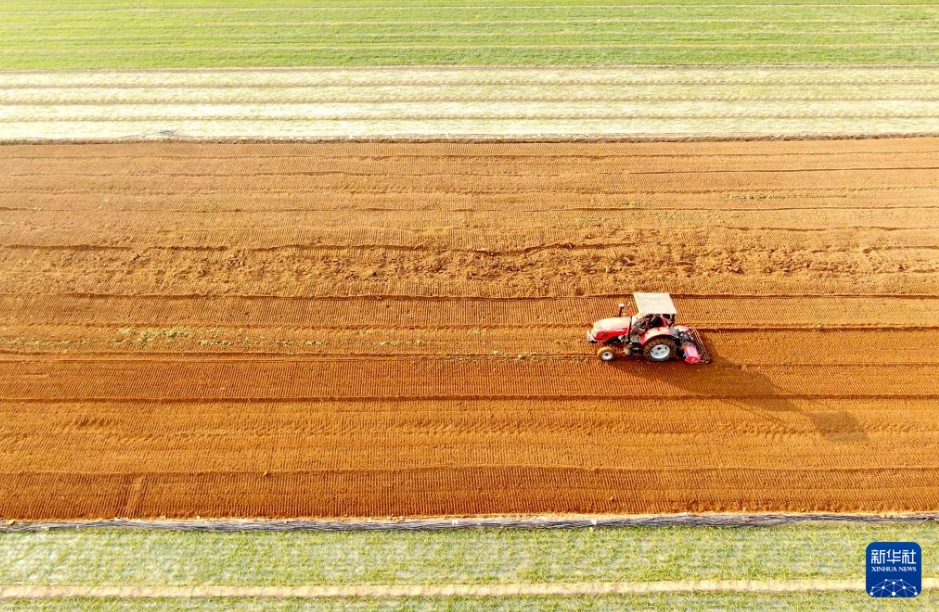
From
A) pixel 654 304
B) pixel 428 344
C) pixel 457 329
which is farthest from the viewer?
pixel 457 329

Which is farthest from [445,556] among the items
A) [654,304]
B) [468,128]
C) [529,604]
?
[468,128]

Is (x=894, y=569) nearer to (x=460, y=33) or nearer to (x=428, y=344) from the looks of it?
(x=428, y=344)

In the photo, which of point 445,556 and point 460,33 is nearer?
point 445,556

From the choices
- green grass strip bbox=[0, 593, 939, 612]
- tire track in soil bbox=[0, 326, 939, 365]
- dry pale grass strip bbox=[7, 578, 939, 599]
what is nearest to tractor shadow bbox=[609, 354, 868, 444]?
tire track in soil bbox=[0, 326, 939, 365]

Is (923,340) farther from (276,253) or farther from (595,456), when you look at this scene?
(276,253)

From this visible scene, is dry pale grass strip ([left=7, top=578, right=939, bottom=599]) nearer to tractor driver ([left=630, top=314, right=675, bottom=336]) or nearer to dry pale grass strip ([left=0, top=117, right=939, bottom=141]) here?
tractor driver ([left=630, top=314, right=675, bottom=336])

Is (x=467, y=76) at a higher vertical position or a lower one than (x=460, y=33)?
lower
